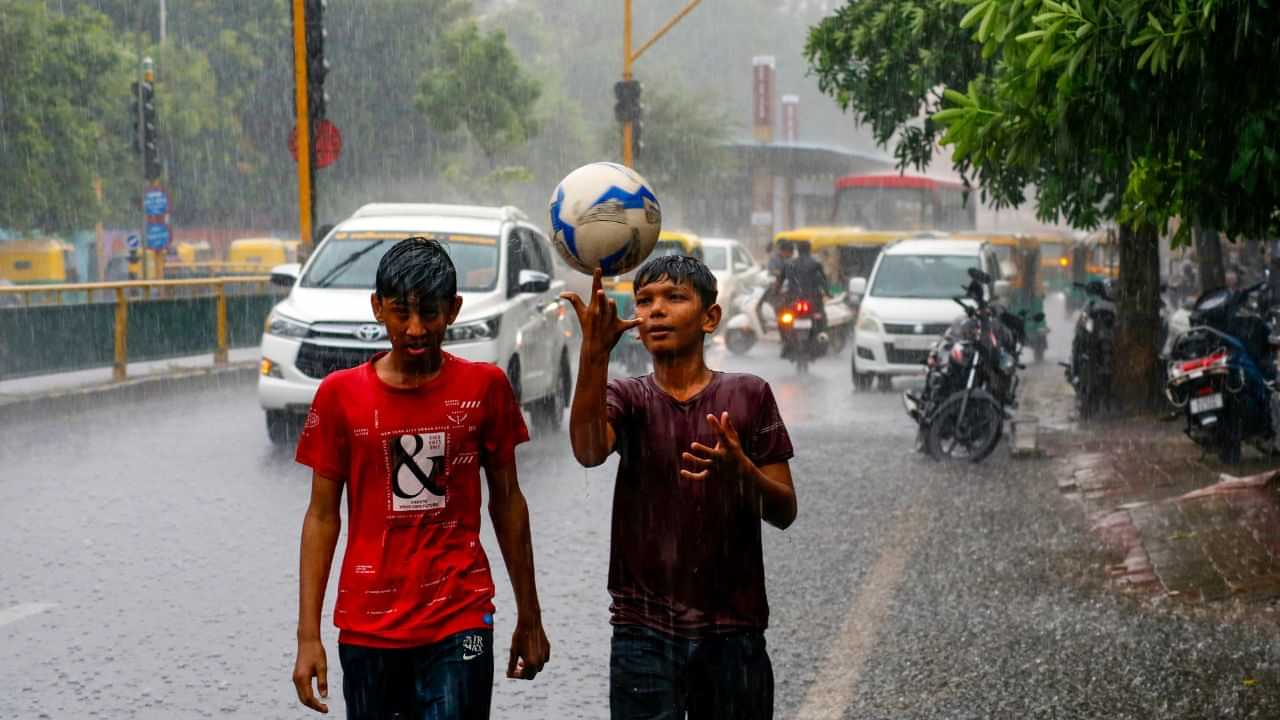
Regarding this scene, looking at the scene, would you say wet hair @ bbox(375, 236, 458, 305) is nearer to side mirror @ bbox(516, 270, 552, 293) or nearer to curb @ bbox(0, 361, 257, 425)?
side mirror @ bbox(516, 270, 552, 293)

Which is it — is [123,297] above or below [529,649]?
above

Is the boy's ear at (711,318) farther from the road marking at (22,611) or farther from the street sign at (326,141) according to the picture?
the street sign at (326,141)

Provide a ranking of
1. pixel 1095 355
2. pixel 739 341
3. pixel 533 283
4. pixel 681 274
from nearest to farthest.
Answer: pixel 681 274 → pixel 533 283 → pixel 1095 355 → pixel 739 341

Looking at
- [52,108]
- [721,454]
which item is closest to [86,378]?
[721,454]

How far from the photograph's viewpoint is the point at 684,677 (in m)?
3.64

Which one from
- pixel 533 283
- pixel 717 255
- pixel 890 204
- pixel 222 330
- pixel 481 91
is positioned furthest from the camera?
pixel 481 91

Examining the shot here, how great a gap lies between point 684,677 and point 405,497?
27.5 inches

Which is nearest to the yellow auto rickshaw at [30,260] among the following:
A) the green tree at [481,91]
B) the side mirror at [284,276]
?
the green tree at [481,91]

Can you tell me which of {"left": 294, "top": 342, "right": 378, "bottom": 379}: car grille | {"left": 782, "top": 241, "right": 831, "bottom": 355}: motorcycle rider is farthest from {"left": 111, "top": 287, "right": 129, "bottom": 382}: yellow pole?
{"left": 782, "top": 241, "right": 831, "bottom": 355}: motorcycle rider

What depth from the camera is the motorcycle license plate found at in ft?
36.7

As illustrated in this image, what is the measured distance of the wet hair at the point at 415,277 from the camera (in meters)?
3.58

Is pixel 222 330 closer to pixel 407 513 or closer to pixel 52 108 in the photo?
pixel 407 513

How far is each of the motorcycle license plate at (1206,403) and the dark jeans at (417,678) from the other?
864cm

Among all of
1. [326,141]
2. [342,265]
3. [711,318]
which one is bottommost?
[342,265]
